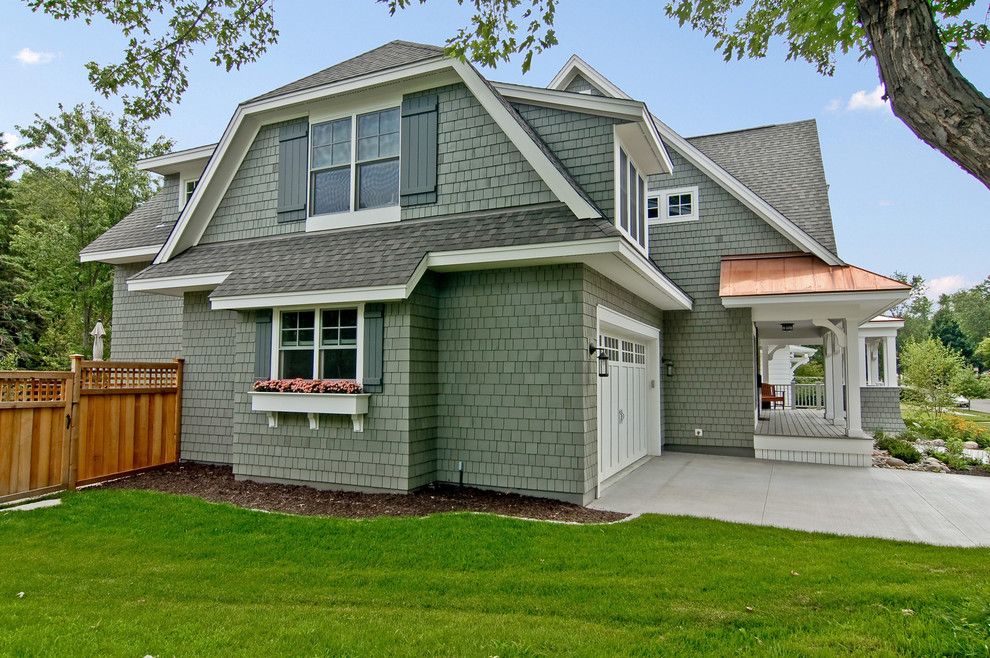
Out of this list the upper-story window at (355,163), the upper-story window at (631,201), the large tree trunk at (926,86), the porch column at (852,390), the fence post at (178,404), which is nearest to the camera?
the large tree trunk at (926,86)

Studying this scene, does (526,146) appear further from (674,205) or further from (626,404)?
(674,205)

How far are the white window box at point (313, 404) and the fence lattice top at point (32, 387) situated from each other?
258 cm

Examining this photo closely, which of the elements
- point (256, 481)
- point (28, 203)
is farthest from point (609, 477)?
point (28, 203)

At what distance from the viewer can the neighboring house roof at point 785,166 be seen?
11.4 metres

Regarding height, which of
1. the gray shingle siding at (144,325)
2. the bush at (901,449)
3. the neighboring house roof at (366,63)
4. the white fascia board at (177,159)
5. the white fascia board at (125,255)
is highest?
the neighboring house roof at (366,63)

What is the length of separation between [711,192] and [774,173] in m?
2.29

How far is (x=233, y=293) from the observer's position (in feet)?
25.8

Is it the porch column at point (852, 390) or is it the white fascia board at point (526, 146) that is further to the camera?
the porch column at point (852, 390)

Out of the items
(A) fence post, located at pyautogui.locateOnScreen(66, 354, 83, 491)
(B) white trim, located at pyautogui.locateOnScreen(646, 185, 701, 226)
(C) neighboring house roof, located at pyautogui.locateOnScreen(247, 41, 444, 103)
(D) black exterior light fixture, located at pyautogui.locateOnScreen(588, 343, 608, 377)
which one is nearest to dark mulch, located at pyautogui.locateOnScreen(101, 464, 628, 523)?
(A) fence post, located at pyautogui.locateOnScreen(66, 354, 83, 491)

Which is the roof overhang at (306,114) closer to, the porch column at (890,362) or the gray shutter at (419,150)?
the gray shutter at (419,150)

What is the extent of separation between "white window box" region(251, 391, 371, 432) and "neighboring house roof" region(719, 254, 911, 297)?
6794 mm

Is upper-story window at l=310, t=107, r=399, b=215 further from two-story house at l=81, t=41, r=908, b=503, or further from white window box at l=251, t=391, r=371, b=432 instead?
white window box at l=251, t=391, r=371, b=432

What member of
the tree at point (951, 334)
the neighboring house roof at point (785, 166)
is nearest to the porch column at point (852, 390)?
the neighboring house roof at point (785, 166)

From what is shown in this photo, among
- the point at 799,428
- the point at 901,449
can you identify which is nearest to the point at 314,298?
the point at 799,428
